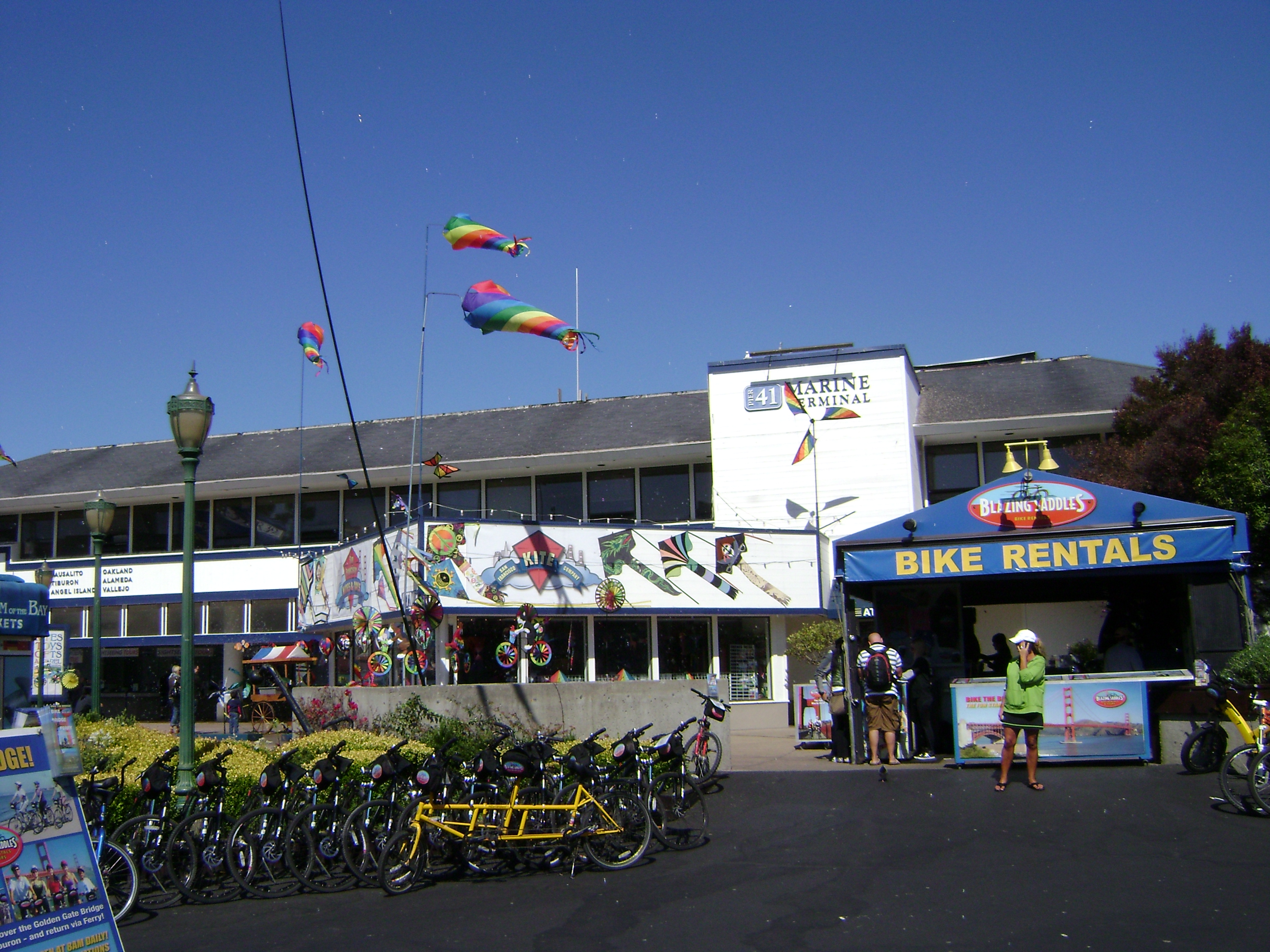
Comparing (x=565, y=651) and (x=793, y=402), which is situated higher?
(x=793, y=402)

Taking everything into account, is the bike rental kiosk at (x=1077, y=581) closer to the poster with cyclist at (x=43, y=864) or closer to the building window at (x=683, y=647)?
the building window at (x=683, y=647)

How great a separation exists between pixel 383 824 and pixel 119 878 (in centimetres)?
191

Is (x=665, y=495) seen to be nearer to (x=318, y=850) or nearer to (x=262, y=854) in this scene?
(x=318, y=850)

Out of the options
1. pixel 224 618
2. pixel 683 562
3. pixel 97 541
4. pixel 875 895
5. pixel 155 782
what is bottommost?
pixel 875 895

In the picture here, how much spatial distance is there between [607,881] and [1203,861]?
4.44m

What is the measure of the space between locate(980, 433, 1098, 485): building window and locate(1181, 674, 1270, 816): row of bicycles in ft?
41.1

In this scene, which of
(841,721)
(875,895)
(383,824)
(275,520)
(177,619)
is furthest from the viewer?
(275,520)

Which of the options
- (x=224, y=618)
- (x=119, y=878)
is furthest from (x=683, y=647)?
(x=119, y=878)

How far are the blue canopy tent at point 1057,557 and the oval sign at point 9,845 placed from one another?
9865 mm

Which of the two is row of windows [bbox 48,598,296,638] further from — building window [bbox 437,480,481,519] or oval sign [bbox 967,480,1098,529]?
oval sign [bbox 967,480,1098,529]

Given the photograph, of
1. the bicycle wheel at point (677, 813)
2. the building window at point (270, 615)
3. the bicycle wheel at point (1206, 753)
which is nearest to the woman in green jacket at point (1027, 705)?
the bicycle wheel at point (1206, 753)

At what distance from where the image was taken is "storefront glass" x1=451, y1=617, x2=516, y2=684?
63.7ft

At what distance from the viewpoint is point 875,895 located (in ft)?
25.7

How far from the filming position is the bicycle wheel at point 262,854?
28.0 feet
